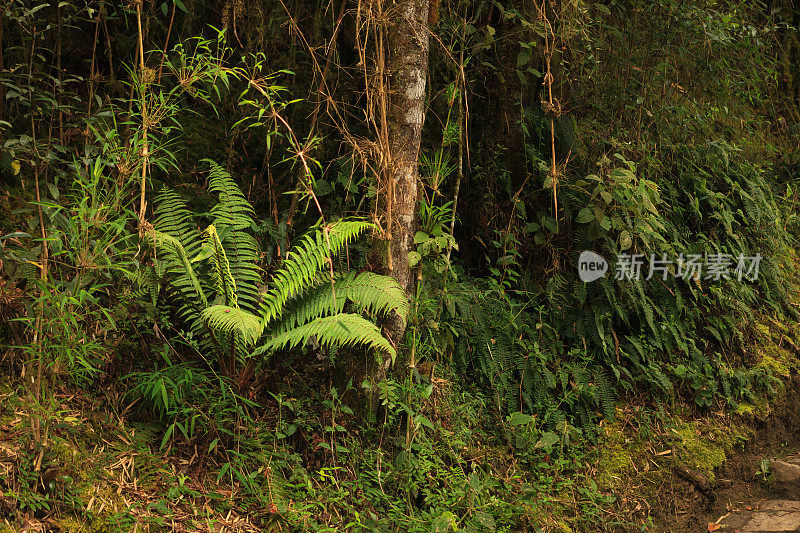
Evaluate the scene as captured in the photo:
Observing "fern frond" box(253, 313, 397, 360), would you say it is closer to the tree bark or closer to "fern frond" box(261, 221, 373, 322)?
"fern frond" box(261, 221, 373, 322)

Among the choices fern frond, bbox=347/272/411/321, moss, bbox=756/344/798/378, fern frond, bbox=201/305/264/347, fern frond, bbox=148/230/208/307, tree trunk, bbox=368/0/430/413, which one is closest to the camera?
fern frond, bbox=201/305/264/347

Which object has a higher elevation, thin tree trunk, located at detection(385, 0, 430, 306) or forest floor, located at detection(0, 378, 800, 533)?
thin tree trunk, located at detection(385, 0, 430, 306)

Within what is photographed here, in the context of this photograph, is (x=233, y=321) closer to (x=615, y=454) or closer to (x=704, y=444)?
(x=615, y=454)

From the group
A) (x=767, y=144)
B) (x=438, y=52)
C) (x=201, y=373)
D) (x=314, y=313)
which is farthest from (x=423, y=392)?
(x=767, y=144)

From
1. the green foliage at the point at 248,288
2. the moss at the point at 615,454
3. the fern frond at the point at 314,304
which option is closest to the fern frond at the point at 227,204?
the green foliage at the point at 248,288

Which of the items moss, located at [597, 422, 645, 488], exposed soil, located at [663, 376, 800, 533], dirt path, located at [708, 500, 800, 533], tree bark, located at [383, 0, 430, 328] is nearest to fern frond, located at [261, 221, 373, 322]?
tree bark, located at [383, 0, 430, 328]

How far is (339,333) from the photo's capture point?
3.09m

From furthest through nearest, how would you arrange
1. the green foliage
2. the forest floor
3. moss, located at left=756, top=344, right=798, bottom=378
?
moss, located at left=756, top=344, right=798, bottom=378
the green foliage
the forest floor

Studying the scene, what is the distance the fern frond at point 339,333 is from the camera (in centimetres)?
309

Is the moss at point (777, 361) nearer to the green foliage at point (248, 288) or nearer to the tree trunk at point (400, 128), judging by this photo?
the tree trunk at point (400, 128)

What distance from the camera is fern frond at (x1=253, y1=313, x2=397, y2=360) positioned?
3.09 metres

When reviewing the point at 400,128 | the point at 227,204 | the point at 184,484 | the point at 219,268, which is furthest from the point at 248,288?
the point at 400,128

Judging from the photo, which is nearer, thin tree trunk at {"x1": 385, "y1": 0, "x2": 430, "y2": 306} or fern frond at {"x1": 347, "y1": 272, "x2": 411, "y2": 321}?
fern frond at {"x1": 347, "y1": 272, "x2": 411, "y2": 321}

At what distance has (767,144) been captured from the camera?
24.9 feet
